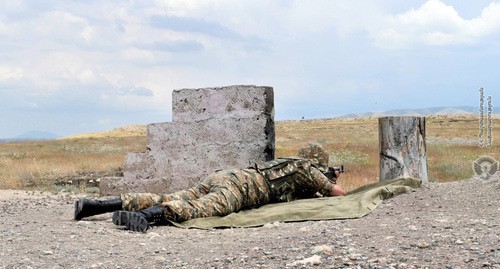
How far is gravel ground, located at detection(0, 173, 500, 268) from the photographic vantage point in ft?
15.5

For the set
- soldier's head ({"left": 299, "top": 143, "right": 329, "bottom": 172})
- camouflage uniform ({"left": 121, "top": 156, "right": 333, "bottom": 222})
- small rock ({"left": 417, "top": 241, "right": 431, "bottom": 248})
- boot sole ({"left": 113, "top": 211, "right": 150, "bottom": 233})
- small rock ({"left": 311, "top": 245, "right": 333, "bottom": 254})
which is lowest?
boot sole ({"left": 113, "top": 211, "right": 150, "bottom": 233})

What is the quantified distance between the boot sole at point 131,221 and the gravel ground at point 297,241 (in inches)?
3.9

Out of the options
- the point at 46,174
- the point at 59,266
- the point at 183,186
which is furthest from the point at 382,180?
the point at 46,174

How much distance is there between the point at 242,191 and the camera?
A: 7.71 m

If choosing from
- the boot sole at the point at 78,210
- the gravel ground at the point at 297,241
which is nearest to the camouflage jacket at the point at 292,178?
the gravel ground at the point at 297,241

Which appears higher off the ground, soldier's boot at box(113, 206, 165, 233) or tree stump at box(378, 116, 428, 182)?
tree stump at box(378, 116, 428, 182)

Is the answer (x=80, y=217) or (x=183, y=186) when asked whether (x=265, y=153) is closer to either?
(x=183, y=186)

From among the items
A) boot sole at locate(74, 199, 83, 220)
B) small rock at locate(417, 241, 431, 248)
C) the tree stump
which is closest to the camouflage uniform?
boot sole at locate(74, 199, 83, 220)

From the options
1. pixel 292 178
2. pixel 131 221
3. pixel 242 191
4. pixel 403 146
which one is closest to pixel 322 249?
pixel 131 221

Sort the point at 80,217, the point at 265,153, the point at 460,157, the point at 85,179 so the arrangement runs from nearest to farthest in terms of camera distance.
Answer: the point at 80,217 → the point at 265,153 → the point at 85,179 → the point at 460,157

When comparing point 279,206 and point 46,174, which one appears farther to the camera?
point 46,174

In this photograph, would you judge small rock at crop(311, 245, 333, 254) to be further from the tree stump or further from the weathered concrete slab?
the weathered concrete slab

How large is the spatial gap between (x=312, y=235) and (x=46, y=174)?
13381 millimetres

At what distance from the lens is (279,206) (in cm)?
778
